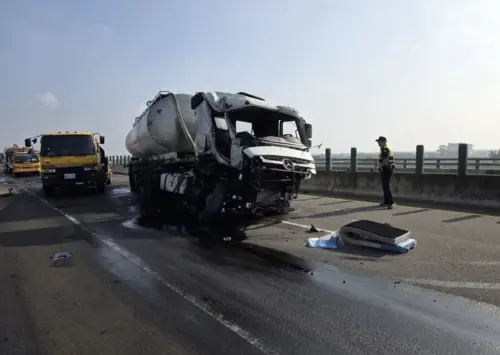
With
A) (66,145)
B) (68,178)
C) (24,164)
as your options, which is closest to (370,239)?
(68,178)

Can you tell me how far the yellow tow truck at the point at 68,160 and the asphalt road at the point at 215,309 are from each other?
1031cm

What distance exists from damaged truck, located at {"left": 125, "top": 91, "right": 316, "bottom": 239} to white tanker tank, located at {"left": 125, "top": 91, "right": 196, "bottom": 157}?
3 cm

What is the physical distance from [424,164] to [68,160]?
14.4 m

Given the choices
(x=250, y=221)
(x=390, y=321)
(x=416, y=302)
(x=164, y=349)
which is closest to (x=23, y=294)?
(x=164, y=349)

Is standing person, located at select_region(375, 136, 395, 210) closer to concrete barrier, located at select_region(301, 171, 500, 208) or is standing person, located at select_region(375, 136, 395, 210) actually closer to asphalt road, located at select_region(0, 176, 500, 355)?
concrete barrier, located at select_region(301, 171, 500, 208)

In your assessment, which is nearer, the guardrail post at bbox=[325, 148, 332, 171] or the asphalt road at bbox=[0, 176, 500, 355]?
the asphalt road at bbox=[0, 176, 500, 355]

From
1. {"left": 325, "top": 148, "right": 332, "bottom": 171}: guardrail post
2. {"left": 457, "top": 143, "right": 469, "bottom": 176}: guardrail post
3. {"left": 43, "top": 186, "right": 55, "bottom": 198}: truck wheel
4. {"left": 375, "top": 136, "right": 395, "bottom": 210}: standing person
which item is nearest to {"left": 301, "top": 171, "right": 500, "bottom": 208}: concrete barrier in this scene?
{"left": 457, "top": 143, "right": 469, "bottom": 176}: guardrail post

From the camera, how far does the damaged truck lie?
8852 millimetres

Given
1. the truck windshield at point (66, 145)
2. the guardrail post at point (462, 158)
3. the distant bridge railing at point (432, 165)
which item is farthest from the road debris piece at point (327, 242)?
the truck windshield at point (66, 145)

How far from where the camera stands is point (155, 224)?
9766 mm

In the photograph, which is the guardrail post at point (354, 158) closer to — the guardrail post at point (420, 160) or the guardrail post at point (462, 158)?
the guardrail post at point (420, 160)

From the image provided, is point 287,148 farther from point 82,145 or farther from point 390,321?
point 82,145

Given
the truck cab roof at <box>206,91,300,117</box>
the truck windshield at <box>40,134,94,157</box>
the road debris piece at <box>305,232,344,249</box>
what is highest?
the truck cab roof at <box>206,91,300,117</box>

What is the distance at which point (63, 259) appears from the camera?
6500 mm
